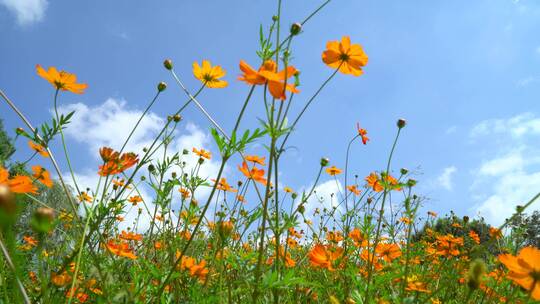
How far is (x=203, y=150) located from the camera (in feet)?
9.68

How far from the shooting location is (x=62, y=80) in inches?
66.5

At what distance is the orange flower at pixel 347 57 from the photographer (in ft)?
4.86

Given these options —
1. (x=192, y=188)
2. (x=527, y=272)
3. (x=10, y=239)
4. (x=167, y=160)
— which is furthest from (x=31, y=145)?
(x=527, y=272)

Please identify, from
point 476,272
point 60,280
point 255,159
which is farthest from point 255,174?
point 476,272

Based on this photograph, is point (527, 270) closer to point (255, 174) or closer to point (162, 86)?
point (255, 174)

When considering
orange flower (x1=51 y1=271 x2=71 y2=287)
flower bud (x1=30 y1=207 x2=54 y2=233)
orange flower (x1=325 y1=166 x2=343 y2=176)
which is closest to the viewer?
Result: flower bud (x1=30 y1=207 x2=54 y2=233)

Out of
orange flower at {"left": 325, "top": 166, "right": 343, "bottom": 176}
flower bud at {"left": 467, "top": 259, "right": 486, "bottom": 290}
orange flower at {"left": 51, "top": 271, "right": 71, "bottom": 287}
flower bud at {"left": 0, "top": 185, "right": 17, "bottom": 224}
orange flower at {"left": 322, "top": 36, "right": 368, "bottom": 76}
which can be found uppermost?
orange flower at {"left": 325, "top": 166, "right": 343, "bottom": 176}

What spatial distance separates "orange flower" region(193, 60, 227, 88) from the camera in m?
1.74

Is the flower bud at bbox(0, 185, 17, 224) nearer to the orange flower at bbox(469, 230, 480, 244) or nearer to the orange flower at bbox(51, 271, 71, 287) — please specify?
the orange flower at bbox(51, 271, 71, 287)

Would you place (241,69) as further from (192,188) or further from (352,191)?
(352,191)

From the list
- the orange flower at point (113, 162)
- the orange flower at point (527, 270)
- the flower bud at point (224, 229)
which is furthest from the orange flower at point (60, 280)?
the orange flower at point (527, 270)

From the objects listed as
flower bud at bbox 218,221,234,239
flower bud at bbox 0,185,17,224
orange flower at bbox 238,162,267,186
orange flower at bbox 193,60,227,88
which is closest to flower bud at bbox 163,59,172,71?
orange flower at bbox 193,60,227,88

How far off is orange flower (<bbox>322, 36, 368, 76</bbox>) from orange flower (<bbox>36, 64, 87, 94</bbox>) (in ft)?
3.63

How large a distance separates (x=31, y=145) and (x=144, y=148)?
3.80ft
